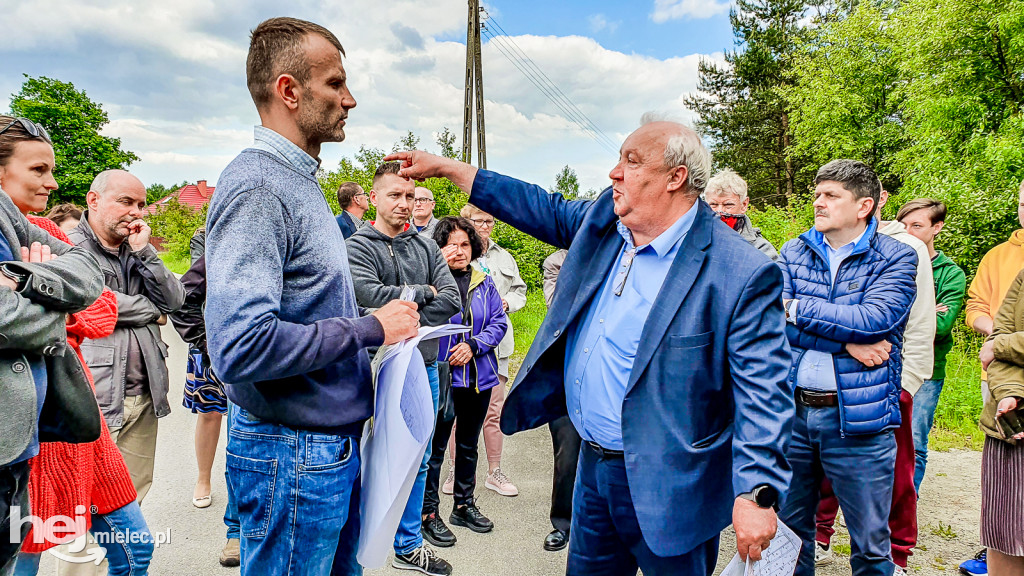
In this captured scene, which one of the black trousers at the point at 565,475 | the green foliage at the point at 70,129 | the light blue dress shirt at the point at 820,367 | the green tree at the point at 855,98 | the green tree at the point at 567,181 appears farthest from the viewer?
the green tree at the point at 567,181

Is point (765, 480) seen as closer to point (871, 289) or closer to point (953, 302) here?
point (871, 289)

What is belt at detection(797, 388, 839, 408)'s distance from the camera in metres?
3.07

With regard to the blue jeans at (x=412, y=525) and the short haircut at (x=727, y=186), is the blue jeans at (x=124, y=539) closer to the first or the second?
the blue jeans at (x=412, y=525)

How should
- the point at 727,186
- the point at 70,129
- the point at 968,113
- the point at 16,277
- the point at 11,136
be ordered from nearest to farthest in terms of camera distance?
the point at 16,277, the point at 11,136, the point at 727,186, the point at 968,113, the point at 70,129

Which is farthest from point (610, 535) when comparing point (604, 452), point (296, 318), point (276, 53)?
point (276, 53)

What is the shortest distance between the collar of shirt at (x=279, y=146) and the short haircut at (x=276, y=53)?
4.5 inches

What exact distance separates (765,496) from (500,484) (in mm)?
3184

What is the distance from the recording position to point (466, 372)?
4.36 m

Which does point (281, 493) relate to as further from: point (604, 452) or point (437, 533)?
point (437, 533)

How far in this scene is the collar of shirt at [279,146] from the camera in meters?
1.87

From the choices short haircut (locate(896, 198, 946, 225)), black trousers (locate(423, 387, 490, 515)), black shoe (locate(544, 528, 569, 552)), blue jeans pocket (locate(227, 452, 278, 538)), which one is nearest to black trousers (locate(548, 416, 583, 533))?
black shoe (locate(544, 528, 569, 552))

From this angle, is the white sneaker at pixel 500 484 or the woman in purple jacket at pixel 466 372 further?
the white sneaker at pixel 500 484

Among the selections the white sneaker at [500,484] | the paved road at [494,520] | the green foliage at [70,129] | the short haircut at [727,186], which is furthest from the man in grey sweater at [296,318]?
the green foliage at [70,129]

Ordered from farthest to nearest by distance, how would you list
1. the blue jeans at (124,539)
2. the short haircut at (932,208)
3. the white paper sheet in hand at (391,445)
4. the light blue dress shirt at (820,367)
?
the short haircut at (932,208)
the light blue dress shirt at (820,367)
the blue jeans at (124,539)
the white paper sheet in hand at (391,445)
